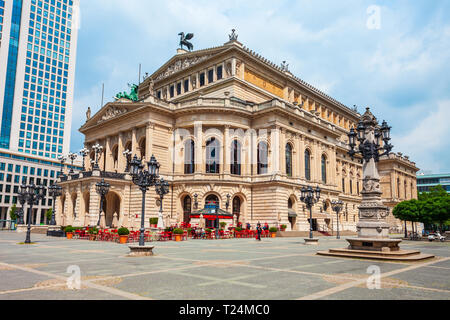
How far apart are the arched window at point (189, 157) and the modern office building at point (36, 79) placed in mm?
65427

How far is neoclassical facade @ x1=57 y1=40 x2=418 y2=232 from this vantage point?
46.8 m

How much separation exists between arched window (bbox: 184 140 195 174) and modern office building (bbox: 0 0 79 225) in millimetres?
65427

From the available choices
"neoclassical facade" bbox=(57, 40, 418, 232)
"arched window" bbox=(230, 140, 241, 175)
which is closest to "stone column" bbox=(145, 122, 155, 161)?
"neoclassical facade" bbox=(57, 40, 418, 232)

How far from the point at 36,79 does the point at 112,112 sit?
63.6 m

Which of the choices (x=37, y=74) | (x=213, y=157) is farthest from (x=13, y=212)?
(x=213, y=157)

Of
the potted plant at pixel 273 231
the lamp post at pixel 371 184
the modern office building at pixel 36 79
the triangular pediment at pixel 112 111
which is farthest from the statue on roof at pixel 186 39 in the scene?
the modern office building at pixel 36 79

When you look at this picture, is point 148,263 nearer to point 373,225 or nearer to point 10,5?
point 373,225

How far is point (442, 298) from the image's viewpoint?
8453 mm

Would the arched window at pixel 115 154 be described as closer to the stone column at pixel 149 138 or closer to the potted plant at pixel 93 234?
the stone column at pixel 149 138

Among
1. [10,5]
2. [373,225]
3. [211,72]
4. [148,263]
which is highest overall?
[10,5]

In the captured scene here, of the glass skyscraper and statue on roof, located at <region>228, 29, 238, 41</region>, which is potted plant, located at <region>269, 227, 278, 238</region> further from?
the glass skyscraper
